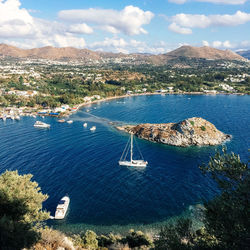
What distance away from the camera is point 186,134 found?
66250 mm

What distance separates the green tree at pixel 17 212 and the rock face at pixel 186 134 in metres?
48.3

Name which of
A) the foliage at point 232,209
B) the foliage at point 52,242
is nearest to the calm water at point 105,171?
the foliage at point 52,242

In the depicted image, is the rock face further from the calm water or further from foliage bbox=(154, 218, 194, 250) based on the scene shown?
foliage bbox=(154, 218, 194, 250)

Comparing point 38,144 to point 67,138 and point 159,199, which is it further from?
point 159,199

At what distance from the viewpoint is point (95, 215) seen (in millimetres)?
35312

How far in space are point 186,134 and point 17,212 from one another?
179ft

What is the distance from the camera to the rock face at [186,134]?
215 ft

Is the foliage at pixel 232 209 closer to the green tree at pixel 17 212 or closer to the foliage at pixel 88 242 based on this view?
the foliage at pixel 88 242

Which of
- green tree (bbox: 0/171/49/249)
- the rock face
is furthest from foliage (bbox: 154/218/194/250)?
the rock face

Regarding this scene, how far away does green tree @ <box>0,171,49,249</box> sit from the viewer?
1636cm

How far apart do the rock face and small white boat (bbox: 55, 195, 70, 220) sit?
38436mm

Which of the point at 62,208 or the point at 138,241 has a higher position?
the point at 138,241

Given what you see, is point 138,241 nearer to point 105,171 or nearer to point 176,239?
point 176,239

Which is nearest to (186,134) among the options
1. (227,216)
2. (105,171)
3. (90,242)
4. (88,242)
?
(105,171)
